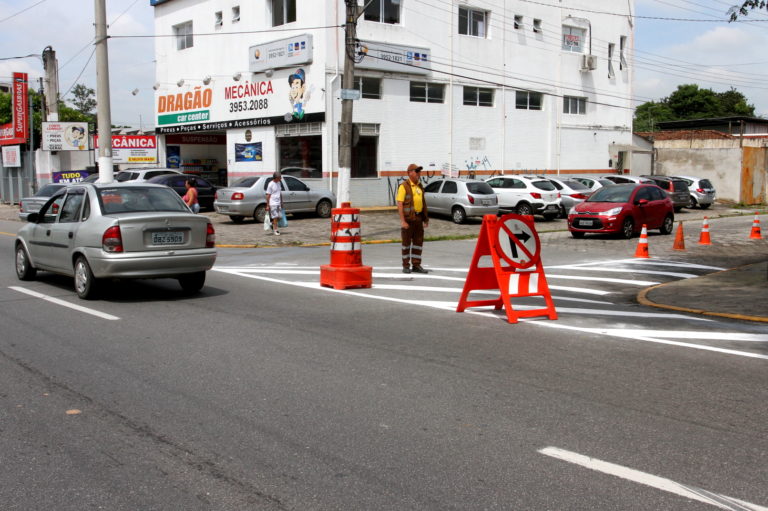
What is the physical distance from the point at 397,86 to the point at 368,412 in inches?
1048

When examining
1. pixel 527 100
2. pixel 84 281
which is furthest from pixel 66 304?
pixel 527 100

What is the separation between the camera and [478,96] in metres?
34.2

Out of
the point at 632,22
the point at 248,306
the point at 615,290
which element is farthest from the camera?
the point at 632,22

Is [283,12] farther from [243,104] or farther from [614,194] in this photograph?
[614,194]

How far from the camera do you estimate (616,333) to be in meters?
8.48

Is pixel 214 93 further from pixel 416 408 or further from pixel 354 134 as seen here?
pixel 416 408

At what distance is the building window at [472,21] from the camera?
3341 centimetres

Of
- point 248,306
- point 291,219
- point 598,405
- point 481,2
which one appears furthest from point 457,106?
point 598,405

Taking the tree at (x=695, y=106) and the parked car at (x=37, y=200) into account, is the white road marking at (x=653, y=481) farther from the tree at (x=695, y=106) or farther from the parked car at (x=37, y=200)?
the tree at (x=695, y=106)

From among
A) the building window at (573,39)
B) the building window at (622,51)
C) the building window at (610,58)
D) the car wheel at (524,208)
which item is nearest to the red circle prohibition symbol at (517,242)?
the car wheel at (524,208)

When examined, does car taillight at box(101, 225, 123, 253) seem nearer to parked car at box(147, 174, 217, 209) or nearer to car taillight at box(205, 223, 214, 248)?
car taillight at box(205, 223, 214, 248)

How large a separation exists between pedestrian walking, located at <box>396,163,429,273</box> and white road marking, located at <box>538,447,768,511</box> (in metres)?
8.49

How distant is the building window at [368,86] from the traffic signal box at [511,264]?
21084 mm

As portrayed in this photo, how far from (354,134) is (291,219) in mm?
7433
